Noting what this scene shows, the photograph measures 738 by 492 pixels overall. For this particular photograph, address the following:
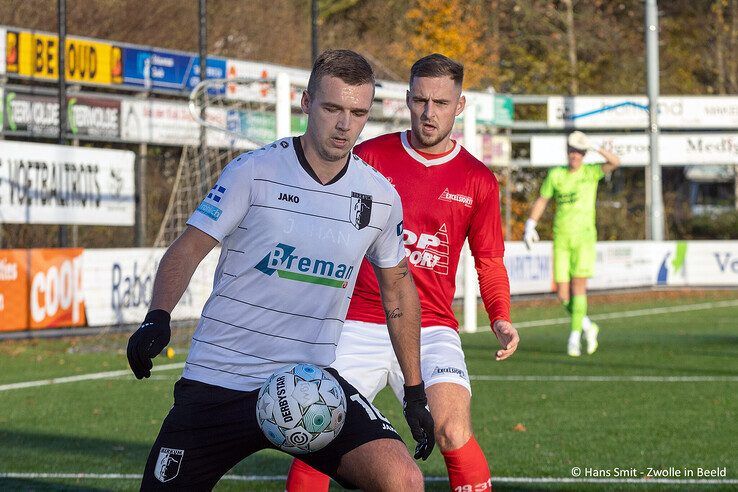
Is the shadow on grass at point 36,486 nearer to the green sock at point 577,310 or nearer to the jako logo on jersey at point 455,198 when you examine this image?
the jako logo on jersey at point 455,198

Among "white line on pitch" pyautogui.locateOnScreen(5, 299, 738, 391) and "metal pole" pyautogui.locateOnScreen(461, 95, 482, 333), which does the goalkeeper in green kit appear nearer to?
"metal pole" pyautogui.locateOnScreen(461, 95, 482, 333)

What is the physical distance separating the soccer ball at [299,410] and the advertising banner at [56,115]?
59.2 feet

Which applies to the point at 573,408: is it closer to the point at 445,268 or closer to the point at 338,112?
the point at 445,268

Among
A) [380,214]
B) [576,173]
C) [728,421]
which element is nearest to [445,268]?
[380,214]

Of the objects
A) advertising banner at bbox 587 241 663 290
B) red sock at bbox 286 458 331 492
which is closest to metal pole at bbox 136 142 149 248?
advertising banner at bbox 587 241 663 290

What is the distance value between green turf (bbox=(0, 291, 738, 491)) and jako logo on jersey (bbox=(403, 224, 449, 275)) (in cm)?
174

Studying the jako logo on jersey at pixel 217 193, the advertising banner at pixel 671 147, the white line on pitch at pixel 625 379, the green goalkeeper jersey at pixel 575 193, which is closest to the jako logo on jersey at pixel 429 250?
the jako logo on jersey at pixel 217 193

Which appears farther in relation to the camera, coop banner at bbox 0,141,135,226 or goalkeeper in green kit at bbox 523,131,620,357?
coop banner at bbox 0,141,135,226

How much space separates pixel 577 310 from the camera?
52.2ft

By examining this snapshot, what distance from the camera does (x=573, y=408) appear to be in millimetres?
11273

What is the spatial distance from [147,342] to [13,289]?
12610 mm

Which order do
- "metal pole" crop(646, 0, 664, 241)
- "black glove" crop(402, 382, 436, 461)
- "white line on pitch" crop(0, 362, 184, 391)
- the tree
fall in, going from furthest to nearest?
1. the tree
2. "metal pole" crop(646, 0, 664, 241)
3. "white line on pitch" crop(0, 362, 184, 391)
4. "black glove" crop(402, 382, 436, 461)

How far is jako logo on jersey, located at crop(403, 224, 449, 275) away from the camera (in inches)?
261

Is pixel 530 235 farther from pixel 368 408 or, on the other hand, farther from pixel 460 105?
pixel 368 408
